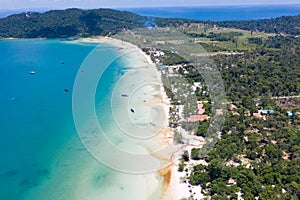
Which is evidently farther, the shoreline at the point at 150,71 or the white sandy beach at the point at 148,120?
the shoreline at the point at 150,71

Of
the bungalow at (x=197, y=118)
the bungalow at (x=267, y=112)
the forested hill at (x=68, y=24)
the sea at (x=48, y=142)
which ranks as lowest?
the sea at (x=48, y=142)

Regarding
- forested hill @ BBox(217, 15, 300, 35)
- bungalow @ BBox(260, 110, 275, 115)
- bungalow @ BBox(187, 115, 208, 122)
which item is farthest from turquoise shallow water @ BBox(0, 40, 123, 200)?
forested hill @ BBox(217, 15, 300, 35)

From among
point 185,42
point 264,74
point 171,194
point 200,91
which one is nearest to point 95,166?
point 171,194

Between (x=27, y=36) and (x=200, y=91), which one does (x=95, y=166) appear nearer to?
(x=200, y=91)

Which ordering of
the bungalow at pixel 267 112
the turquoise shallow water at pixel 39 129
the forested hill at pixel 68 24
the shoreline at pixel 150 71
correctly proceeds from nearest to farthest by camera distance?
the shoreline at pixel 150 71
the turquoise shallow water at pixel 39 129
the bungalow at pixel 267 112
the forested hill at pixel 68 24

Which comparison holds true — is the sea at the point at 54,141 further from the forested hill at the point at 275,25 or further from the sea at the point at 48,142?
the forested hill at the point at 275,25

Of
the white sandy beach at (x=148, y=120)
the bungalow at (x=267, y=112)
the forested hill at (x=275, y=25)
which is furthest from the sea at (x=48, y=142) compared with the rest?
the forested hill at (x=275, y=25)

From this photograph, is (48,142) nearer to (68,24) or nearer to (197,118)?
(197,118)

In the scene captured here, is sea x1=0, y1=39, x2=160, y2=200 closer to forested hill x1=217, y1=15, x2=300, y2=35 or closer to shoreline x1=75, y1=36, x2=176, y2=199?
shoreline x1=75, y1=36, x2=176, y2=199
